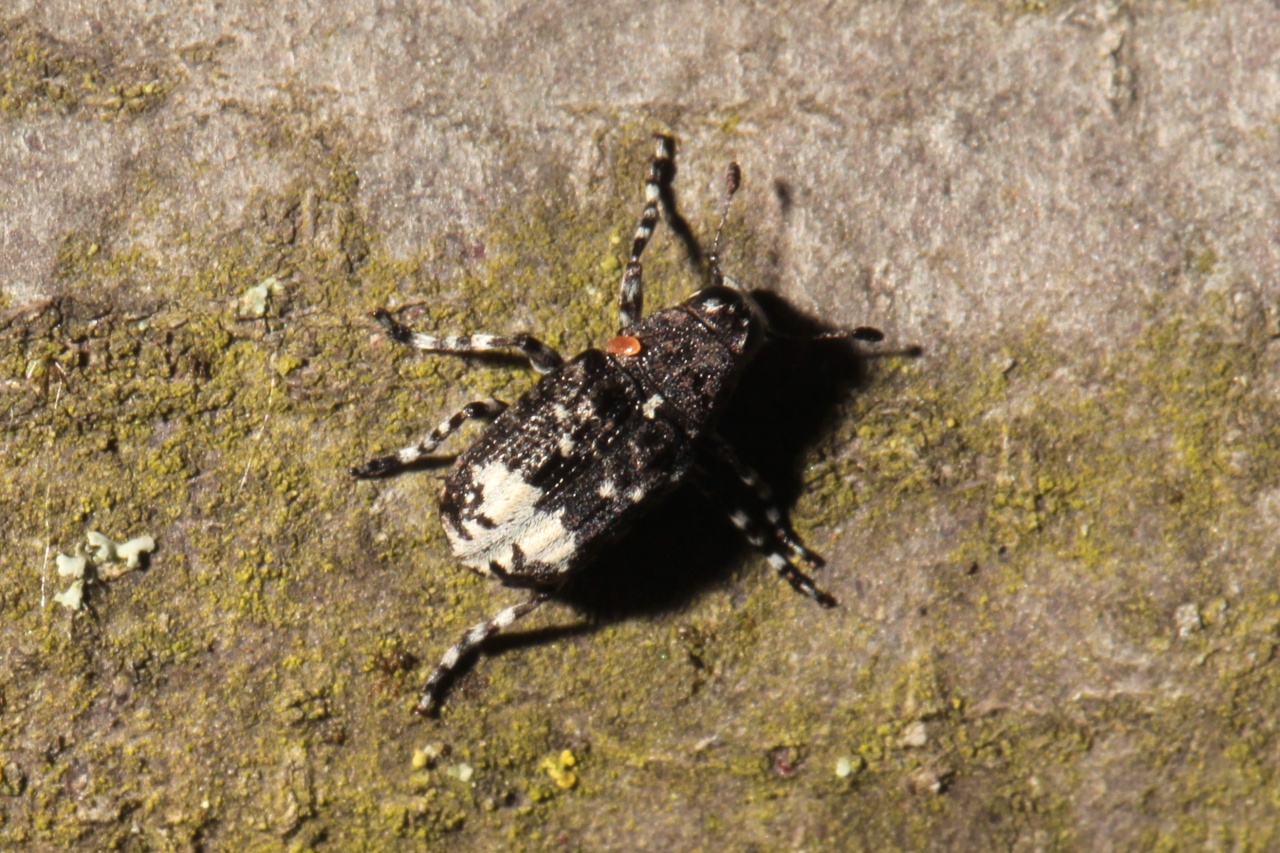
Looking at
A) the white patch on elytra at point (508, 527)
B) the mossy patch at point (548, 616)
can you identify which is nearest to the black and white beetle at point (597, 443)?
the white patch on elytra at point (508, 527)

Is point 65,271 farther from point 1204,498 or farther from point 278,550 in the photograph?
point 1204,498

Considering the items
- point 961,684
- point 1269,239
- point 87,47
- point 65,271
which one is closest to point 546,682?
point 961,684

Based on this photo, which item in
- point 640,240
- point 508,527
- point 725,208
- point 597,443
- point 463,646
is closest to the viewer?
point 508,527

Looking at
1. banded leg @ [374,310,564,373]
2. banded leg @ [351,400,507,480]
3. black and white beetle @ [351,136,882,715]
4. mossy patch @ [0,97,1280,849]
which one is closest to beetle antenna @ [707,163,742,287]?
black and white beetle @ [351,136,882,715]

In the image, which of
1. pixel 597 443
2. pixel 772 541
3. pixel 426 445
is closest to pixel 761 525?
pixel 772 541

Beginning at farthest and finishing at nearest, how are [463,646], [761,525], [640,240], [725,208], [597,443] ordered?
[761,525]
[725,208]
[640,240]
[463,646]
[597,443]

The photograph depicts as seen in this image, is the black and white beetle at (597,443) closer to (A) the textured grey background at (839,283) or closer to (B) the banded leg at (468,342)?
(B) the banded leg at (468,342)

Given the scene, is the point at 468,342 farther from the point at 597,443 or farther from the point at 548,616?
the point at 548,616
